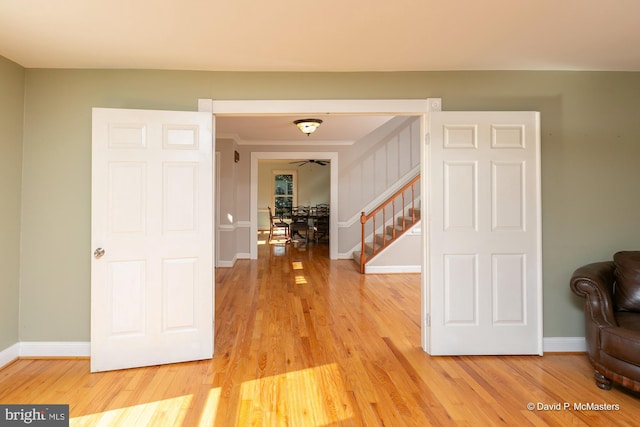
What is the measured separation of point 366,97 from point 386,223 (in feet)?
15.7

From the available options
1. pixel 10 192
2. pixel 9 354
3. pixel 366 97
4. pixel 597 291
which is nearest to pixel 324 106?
pixel 366 97

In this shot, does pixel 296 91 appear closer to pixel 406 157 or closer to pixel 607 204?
pixel 607 204

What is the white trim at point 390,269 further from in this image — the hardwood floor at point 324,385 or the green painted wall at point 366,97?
the green painted wall at point 366,97

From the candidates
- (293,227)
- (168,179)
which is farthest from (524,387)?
(293,227)

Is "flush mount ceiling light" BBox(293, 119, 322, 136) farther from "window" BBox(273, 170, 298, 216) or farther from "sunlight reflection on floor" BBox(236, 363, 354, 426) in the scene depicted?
"window" BBox(273, 170, 298, 216)

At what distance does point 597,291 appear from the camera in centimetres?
259

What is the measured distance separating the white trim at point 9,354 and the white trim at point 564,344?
436cm

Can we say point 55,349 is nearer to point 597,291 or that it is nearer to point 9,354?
point 9,354

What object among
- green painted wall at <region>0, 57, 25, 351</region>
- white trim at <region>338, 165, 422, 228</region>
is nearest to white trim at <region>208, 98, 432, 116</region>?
green painted wall at <region>0, 57, 25, 351</region>

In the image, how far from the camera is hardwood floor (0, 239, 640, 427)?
2.16 metres

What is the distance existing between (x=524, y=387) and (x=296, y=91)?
→ 2802 mm

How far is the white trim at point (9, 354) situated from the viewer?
2822 mm

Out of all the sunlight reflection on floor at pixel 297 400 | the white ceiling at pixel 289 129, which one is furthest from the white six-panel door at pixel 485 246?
the white ceiling at pixel 289 129

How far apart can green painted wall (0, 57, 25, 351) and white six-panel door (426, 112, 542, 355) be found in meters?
3.33
